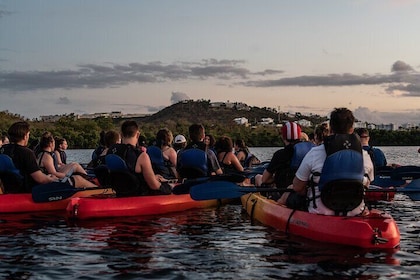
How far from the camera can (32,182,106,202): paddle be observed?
44.1 ft

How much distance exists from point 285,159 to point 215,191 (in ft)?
4.55

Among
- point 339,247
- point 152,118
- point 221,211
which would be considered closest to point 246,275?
point 339,247

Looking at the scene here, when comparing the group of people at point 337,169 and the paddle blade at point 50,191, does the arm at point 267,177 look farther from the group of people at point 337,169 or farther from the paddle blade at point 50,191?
the paddle blade at point 50,191

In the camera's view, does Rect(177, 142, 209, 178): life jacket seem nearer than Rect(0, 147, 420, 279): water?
No

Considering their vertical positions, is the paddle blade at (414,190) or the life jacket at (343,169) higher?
the life jacket at (343,169)

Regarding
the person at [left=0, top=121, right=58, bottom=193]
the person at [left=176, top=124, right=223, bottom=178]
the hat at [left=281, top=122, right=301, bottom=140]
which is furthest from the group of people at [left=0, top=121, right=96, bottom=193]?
the hat at [left=281, top=122, right=301, bottom=140]

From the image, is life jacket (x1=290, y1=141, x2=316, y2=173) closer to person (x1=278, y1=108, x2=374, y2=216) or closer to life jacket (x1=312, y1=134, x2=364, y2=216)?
person (x1=278, y1=108, x2=374, y2=216)

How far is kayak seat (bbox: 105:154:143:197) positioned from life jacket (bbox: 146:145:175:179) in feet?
7.94

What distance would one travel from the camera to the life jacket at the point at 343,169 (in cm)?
895

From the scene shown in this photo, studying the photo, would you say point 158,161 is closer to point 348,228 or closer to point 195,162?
point 195,162

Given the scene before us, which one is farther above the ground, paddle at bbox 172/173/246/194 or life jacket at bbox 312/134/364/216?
life jacket at bbox 312/134/364/216

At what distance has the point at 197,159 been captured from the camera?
46.3 ft

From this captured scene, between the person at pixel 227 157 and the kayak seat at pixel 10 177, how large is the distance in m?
4.96

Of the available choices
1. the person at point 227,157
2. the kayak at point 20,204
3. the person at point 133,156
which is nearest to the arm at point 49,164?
the kayak at point 20,204
